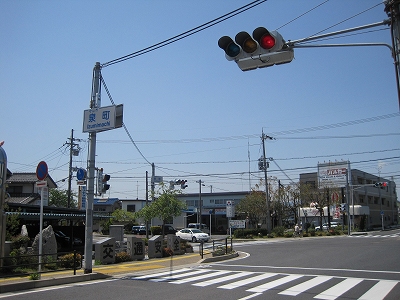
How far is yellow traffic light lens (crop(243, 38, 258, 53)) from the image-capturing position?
7.86 meters

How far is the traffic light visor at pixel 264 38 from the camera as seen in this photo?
25.2ft

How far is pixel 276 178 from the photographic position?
55938mm

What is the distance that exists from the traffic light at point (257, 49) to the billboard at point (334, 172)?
2561 inches

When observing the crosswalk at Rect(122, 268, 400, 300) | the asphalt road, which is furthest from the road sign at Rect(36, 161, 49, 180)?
the crosswalk at Rect(122, 268, 400, 300)

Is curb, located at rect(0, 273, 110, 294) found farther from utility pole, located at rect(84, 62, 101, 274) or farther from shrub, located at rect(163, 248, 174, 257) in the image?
shrub, located at rect(163, 248, 174, 257)

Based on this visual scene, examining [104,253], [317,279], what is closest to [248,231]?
[104,253]

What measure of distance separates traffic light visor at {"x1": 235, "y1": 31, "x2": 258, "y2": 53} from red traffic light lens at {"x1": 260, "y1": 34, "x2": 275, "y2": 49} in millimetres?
157

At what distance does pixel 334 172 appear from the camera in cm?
7256

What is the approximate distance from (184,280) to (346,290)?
17.4 feet

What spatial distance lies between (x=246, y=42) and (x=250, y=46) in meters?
0.11

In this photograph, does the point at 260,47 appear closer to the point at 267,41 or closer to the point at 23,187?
the point at 267,41

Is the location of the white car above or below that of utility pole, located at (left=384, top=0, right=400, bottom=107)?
below

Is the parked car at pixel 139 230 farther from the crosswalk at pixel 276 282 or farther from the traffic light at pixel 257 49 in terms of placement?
the traffic light at pixel 257 49

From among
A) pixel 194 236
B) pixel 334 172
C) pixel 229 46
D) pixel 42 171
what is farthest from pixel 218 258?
pixel 334 172
